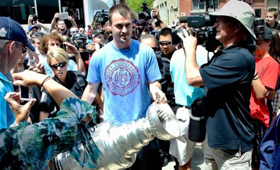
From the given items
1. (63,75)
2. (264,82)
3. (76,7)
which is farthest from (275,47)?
(76,7)

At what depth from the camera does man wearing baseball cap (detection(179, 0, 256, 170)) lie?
1985mm

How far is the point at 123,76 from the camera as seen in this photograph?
2.53 meters

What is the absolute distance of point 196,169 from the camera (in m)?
3.59

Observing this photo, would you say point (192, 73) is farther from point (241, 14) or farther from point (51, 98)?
point (51, 98)

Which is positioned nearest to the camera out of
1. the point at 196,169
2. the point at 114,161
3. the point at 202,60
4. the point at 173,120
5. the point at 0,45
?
the point at 114,161

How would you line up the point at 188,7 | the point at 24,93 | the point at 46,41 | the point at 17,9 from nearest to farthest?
1. the point at 24,93
2. the point at 46,41
3. the point at 17,9
4. the point at 188,7

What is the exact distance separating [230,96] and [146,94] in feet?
2.82

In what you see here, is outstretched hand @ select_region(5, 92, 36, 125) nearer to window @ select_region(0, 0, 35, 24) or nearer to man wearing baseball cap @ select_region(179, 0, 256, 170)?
man wearing baseball cap @ select_region(179, 0, 256, 170)

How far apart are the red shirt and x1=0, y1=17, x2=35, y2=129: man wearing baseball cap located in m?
2.30

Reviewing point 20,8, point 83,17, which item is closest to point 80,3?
point 83,17

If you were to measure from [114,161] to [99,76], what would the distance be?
1.55m

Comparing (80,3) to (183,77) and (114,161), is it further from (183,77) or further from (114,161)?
(114,161)

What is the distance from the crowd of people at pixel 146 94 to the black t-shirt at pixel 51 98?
1 centimetres

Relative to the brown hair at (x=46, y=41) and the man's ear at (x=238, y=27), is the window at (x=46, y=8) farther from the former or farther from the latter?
the man's ear at (x=238, y=27)
